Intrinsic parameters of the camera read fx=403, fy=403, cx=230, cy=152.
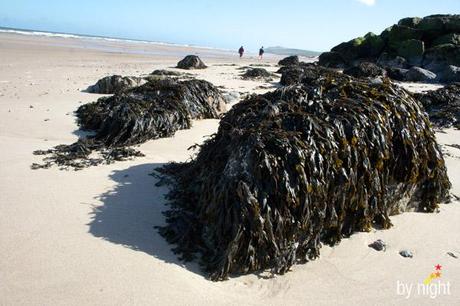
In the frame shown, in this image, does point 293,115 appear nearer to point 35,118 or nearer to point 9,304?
point 9,304

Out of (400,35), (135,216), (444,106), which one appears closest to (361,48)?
(400,35)

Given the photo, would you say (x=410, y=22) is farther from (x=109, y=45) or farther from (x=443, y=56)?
(x=109, y=45)

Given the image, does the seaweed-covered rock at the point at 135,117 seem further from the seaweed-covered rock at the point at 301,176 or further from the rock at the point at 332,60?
the rock at the point at 332,60

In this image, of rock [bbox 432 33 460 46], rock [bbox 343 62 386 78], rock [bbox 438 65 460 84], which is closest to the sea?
rock [bbox 343 62 386 78]

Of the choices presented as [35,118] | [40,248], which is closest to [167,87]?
[35,118]

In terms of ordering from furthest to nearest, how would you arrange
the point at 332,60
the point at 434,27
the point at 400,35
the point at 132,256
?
the point at 332,60, the point at 400,35, the point at 434,27, the point at 132,256

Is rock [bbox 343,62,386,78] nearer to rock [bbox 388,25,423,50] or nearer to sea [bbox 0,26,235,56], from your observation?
rock [bbox 388,25,423,50]

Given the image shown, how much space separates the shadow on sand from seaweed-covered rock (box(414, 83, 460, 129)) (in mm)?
7200

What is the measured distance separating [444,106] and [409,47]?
17.2 m

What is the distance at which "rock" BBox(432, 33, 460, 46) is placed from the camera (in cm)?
2465

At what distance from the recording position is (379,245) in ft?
11.9

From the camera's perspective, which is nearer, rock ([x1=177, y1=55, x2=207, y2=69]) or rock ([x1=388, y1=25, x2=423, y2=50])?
rock ([x1=177, y1=55, x2=207, y2=69])

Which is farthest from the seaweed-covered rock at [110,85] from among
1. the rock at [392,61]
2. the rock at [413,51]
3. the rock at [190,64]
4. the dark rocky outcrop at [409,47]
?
the rock at [413,51]

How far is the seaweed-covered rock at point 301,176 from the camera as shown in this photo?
3.19 metres
